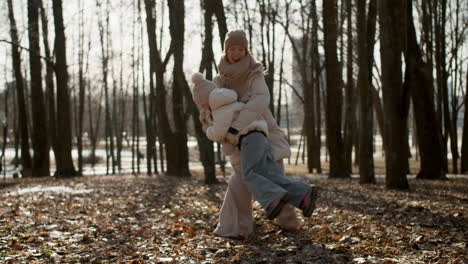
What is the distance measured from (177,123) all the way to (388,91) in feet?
27.3

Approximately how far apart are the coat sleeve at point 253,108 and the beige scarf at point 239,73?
6.0 inches

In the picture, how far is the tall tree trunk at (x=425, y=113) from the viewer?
12172mm

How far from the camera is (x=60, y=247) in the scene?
16.0 ft

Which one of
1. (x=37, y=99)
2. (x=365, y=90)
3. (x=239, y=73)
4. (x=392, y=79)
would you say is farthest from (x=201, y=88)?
(x=37, y=99)

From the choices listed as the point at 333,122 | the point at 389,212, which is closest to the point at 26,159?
the point at 333,122

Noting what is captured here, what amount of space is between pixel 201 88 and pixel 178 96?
1081 centimetres

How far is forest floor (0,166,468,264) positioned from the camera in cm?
423

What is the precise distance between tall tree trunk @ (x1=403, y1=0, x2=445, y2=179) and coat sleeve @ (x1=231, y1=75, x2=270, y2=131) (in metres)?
8.28

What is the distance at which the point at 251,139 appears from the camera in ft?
15.8

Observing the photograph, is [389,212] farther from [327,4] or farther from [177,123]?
[177,123]

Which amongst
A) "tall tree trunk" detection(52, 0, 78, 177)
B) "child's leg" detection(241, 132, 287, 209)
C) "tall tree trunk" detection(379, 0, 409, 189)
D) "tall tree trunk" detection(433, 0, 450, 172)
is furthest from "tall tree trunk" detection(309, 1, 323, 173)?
"child's leg" detection(241, 132, 287, 209)

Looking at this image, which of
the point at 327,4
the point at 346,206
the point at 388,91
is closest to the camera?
the point at 346,206

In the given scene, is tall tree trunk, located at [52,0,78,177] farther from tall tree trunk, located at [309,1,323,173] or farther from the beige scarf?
the beige scarf

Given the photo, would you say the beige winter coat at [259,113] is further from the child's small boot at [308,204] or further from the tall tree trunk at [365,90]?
the tall tree trunk at [365,90]
